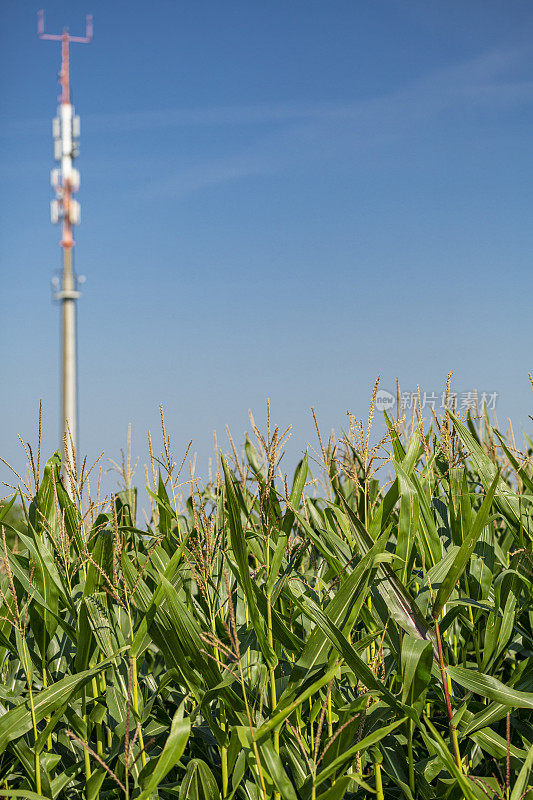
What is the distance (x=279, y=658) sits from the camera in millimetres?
1783

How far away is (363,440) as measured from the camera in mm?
1712

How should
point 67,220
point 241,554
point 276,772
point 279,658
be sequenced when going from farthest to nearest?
point 67,220 < point 279,658 < point 241,554 < point 276,772

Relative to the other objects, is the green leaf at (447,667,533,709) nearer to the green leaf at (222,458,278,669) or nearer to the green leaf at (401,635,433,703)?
the green leaf at (401,635,433,703)

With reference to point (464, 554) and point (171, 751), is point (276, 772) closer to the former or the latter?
point (171, 751)

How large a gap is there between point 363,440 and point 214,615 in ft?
1.91

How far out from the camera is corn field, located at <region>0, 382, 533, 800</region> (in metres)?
1.44

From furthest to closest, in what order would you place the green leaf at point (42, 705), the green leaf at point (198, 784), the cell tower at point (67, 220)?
1. the cell tower at point (67, 220)
2. the green leaf at point (42, 705)
3. the green leaf at point (198, 784)

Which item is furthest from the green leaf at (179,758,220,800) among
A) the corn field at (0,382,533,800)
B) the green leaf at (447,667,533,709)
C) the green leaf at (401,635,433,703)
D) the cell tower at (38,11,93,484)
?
the cell tower at (38,11,93,484)

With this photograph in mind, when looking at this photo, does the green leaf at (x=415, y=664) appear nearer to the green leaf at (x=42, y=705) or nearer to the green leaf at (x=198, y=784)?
the green leaf at (x=198, y=784)

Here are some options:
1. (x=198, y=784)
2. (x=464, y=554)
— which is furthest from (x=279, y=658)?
(x=464, y=554)

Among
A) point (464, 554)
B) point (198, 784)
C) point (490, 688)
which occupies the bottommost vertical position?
point (198, 784)

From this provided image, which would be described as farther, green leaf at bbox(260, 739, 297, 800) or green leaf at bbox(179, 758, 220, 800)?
green leaf at bbox(179, 758, 220, 800)

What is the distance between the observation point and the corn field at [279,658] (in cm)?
144

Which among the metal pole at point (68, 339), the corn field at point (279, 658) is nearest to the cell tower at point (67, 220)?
the metal pole at point (68, 339)
